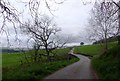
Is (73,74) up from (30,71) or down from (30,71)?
down

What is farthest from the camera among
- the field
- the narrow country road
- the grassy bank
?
the narrow country road

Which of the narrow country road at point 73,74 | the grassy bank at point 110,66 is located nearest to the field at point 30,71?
the narrow country road at point 73,74

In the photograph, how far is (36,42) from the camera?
63.8 meters

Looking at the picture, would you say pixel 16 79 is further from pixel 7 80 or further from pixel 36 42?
pixel 36 42

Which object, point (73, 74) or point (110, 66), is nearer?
point (110, 66)

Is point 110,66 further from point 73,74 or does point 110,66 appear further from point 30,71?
point 30,71

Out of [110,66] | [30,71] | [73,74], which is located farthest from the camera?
[73,74]

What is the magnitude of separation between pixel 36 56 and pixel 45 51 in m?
11.8

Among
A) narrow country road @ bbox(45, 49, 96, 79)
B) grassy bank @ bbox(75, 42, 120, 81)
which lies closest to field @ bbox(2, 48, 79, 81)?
narrow country road @ bbox(45, 49, 96, 79)

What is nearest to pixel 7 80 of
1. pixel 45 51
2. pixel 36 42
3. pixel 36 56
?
pixel 36 56

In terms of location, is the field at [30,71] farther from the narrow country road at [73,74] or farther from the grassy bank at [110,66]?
Answer: the grassy bank at [110,66]

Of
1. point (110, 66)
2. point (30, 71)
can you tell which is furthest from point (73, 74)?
point (30, 71)

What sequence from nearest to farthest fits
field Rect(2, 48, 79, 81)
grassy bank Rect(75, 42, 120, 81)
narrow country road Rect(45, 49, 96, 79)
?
grassy bank Rect(75, 42, 120, 81)
field Rect(2, 48, 79, 81)
narrow country road Rect(45, 49, 96, 79)

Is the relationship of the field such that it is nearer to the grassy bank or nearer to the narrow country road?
the narrow country road
